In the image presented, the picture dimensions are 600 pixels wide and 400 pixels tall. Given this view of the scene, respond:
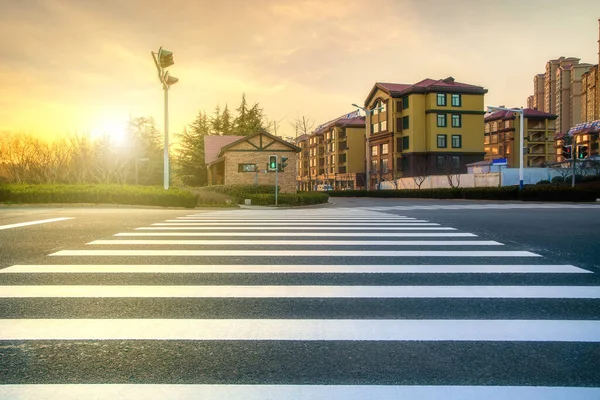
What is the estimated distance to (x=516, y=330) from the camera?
144 inches

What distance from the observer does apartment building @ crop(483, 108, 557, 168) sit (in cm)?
7612

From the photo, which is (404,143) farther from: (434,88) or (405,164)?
(434,88)

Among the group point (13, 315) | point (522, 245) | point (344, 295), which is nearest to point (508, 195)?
point (522, 245)

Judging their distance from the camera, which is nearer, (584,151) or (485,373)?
(485,373)

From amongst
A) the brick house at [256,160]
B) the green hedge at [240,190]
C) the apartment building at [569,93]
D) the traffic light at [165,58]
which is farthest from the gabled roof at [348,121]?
the apartment building at [569,93]

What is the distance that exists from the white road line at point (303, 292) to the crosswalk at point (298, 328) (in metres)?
0.02

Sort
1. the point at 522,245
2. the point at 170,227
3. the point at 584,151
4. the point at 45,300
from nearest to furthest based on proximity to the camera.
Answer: the point at 45,300, the point at 522,245, the point at 170,227, the point at 584,151

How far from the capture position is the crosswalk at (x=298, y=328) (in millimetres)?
2732

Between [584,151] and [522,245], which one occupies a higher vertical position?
[584,151]

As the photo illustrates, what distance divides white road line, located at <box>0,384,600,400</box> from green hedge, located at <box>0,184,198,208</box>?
19.5m

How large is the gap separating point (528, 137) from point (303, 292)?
82.7 metres

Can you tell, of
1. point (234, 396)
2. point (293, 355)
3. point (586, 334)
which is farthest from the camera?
point (586, 334)

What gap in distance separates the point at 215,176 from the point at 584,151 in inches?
1322

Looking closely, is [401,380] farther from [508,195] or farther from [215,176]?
[215,176]
